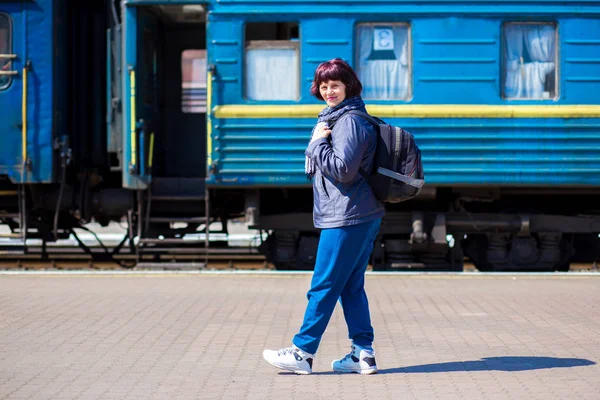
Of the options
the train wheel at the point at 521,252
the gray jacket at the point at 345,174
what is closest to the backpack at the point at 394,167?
the gray jacket at the point at 345,174

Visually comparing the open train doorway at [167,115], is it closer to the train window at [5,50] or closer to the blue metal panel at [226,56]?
the blue metal panel at [226,56]

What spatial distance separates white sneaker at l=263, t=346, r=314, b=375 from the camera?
5.92 m

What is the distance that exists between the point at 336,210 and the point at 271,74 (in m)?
5.62

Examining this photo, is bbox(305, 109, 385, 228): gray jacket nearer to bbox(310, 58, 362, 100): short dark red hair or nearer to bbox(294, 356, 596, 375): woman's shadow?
bbox(310, 58, 362, 100): short dark red hair

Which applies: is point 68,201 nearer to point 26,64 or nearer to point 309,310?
point 26,64

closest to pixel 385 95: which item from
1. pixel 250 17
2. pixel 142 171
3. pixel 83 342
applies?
pixel 250 17

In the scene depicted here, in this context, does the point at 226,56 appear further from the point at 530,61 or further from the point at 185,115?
the point at 530,61

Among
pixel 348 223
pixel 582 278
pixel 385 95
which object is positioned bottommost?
pixel 582 278

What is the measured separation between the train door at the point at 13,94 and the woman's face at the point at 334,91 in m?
6.68

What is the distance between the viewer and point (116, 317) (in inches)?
320

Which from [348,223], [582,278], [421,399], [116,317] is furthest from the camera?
[582,278]

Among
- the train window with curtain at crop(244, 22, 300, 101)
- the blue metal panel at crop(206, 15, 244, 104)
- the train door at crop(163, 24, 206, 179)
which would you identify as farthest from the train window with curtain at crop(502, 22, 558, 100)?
the train door at crop(163, 24, 206, 179)

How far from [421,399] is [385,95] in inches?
249

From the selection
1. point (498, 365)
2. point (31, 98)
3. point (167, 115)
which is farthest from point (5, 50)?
point (498, 365)
